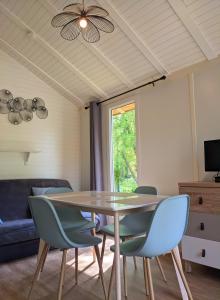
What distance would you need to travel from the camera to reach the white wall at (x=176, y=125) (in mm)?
3125

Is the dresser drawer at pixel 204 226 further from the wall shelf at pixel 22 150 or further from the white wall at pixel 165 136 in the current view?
the wall shelf at pixel 22 150


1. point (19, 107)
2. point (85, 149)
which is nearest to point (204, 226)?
point (85, 149)

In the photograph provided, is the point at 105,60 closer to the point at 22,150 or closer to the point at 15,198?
the point at 22,150

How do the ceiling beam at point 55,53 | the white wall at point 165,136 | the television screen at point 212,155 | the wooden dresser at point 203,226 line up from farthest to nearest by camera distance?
the ceiling beam at point 55,53 < the white wall at point 165,136 < the television screen at point 212,155 < the wooden dresser at point 203,226

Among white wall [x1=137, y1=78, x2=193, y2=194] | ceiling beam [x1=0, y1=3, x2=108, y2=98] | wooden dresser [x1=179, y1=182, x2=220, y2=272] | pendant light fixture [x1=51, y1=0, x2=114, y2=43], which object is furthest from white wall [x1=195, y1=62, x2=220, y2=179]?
ceiling beam [x1=0, y1=3, x2=108, y2=98]

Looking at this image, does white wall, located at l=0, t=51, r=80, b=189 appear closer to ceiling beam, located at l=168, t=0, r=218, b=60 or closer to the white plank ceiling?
the white plank ceiling

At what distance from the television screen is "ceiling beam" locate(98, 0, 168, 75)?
1.26 metres

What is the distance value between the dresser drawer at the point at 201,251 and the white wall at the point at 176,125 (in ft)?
2.60

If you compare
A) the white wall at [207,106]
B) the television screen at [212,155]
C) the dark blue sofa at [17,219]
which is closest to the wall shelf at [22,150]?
the dark blue sofa at [17,219]

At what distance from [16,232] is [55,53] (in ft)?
8.64

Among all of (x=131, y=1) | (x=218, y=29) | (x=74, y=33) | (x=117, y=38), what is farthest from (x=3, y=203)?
(x=218, y=29)

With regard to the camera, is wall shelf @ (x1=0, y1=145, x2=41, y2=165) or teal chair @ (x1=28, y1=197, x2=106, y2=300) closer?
teal chair @ (x1=28, y1=197, x2=106, y2=300)

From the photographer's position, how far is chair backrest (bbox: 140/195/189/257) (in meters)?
1.64

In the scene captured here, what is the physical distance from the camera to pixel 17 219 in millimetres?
3631
